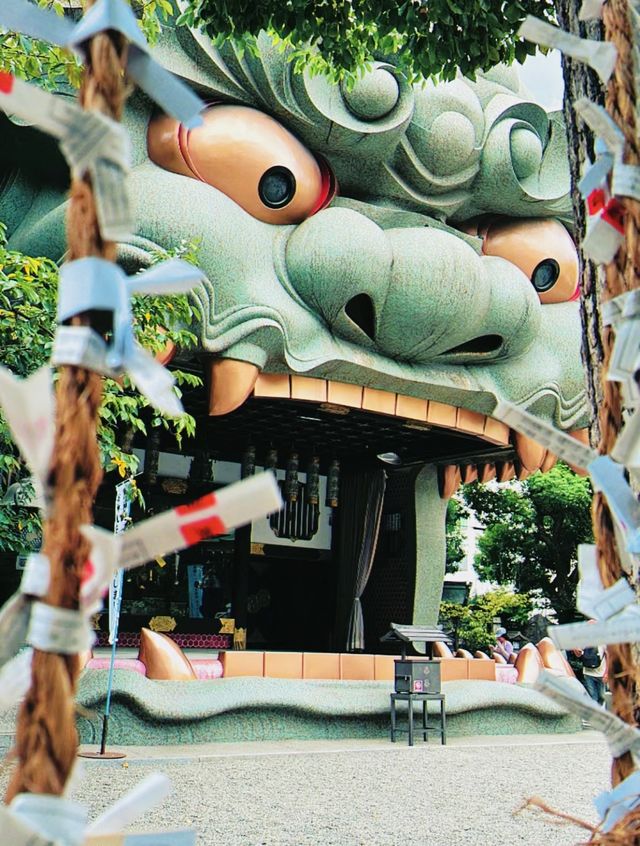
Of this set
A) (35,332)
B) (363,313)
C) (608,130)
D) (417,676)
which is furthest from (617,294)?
(417,676)

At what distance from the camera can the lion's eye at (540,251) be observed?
1151 centimetres

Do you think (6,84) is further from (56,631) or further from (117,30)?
(56,631)

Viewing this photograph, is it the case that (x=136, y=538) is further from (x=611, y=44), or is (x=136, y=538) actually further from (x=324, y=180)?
(x=324, y=180)

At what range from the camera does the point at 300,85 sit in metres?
9.59

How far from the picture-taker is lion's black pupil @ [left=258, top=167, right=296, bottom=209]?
9664mm

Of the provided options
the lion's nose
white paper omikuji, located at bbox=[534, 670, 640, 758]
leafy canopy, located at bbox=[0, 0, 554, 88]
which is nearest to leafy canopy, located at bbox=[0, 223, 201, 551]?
leafy canopy, located at bbox=[0, 0, 554, 88]

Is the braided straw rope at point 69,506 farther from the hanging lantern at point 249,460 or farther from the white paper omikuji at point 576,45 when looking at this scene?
the hanging lantern at point 249,460

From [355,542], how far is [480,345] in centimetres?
484

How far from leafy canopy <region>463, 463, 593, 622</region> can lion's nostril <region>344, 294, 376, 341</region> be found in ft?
47.5

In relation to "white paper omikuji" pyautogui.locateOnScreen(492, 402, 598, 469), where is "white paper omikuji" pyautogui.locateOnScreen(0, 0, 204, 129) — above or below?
above

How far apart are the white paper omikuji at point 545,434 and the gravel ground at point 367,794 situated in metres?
3.90

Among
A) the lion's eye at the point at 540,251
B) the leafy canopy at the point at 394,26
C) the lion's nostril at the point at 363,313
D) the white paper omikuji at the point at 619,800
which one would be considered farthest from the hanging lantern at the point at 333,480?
the white paper omikuji at the point at 619,800

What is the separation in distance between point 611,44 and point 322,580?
14.5 meters

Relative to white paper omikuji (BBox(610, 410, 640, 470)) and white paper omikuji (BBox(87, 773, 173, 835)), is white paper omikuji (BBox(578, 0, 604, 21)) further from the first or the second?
white paper omikuji (BBox(87, 773, 173, 835))
